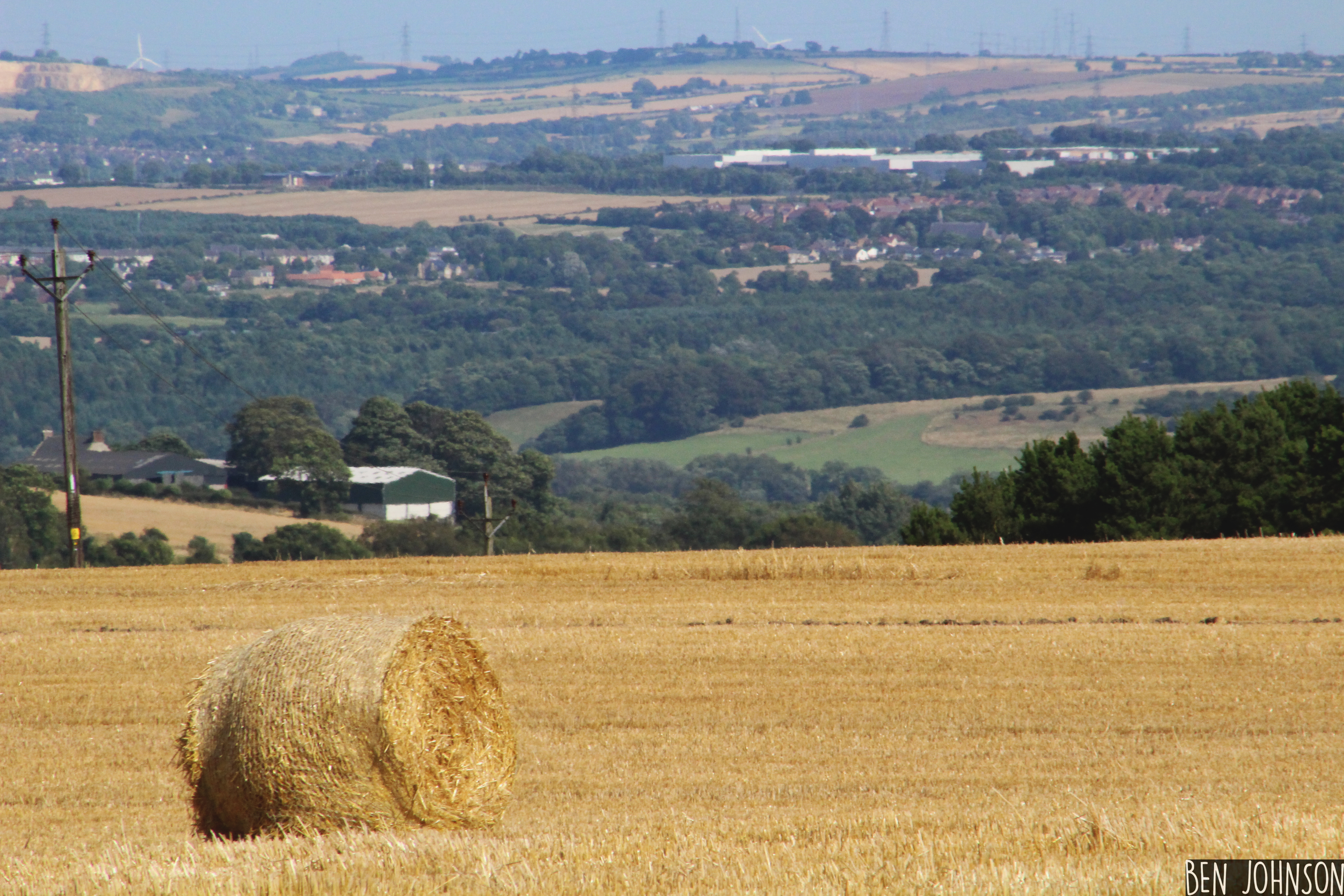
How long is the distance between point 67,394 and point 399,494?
4962 centimetres

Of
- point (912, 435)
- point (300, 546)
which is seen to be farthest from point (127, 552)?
point (912, 435)

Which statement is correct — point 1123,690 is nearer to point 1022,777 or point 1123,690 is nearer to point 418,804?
point 1022,777

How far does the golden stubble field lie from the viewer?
26.2ft

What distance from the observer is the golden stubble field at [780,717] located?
7.99 metres

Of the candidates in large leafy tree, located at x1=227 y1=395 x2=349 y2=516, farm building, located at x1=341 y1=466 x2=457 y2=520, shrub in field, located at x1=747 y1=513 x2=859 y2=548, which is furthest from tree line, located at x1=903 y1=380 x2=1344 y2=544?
large leafy tree, located at x1=227 y1=395 x2=349 y2=516

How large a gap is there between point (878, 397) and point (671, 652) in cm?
13830

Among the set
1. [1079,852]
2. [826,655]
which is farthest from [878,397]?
[1079,852]

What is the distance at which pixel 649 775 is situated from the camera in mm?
12719

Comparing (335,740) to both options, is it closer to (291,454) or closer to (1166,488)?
(1166,488)

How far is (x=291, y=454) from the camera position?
3137 inches

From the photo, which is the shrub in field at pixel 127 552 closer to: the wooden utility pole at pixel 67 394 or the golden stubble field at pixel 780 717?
the wooden utility pole at pixel 67 394

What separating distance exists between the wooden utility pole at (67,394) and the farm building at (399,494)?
1814 inches

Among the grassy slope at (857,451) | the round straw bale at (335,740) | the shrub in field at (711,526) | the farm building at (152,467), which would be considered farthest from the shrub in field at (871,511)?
the round straw bale at (335,740)

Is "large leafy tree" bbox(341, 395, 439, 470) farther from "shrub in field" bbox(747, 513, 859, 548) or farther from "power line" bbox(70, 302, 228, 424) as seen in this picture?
"power line" bbox(70, 302, 228, 424)
